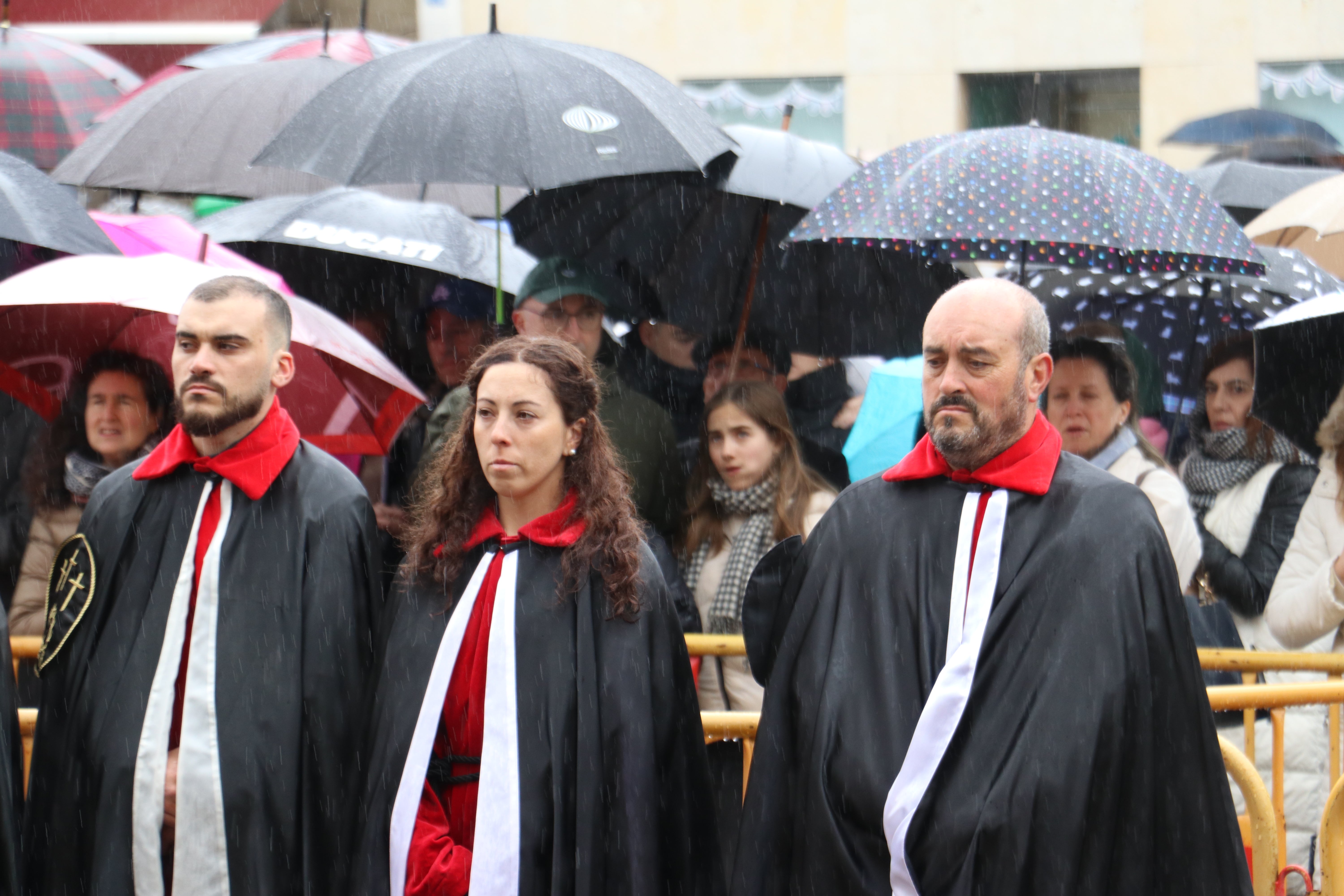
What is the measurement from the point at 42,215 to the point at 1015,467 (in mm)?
3351

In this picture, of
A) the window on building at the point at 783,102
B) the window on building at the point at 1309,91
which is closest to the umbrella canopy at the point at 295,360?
the window on building at the point at 783,102

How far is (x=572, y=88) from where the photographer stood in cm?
521

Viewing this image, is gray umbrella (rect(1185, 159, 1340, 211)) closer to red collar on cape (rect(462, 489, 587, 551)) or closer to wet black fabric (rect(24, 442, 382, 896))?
red collar on cape (rect(462, 489, 587, 551))

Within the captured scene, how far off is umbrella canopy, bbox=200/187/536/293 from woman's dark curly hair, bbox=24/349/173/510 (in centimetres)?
85

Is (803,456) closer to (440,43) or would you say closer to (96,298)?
(440,43)

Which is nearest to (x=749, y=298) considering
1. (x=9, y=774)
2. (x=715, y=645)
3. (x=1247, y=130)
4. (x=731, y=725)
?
(x=715, y=645)

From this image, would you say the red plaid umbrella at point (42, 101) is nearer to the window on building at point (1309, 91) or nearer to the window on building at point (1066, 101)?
the window on building at point (1066, 101)

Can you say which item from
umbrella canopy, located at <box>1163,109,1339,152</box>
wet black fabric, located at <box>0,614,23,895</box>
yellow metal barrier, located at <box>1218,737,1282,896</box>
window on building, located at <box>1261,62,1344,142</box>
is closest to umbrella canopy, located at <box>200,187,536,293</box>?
wet black fabric, located at <box>0,614,23,895</box>

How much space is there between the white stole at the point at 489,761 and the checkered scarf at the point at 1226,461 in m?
3.32

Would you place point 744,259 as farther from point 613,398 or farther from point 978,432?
point 978,432

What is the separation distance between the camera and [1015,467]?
355 cm

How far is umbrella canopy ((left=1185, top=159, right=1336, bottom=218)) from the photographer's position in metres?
8.62

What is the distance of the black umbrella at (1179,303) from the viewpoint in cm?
635

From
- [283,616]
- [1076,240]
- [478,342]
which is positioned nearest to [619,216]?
[478,342]
